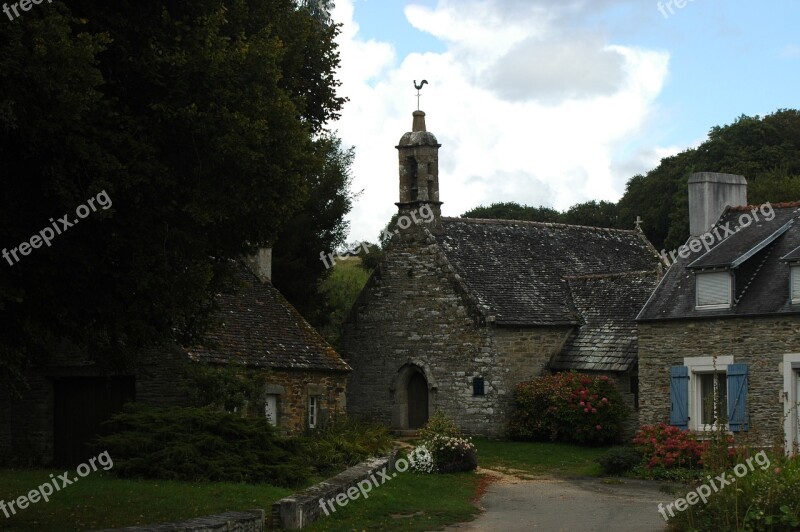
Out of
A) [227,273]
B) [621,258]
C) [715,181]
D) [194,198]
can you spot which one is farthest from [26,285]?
[621,258]

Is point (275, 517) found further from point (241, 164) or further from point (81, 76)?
point (81, 76)

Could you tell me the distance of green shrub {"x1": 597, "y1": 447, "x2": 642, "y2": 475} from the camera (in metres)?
26.7

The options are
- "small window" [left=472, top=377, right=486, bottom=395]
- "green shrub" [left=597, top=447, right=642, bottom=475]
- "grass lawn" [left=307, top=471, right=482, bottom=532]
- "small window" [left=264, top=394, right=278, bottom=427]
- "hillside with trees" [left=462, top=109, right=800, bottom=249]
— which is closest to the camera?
"grass lawn" [left=307, top=471, right=482, bottom=532]

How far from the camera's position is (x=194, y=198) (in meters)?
16.2

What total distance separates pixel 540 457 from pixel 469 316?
641 centimetres

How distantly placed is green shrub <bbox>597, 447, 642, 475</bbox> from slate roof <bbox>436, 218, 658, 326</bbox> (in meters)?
8.81

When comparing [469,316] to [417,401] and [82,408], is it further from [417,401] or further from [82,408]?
[82,408]

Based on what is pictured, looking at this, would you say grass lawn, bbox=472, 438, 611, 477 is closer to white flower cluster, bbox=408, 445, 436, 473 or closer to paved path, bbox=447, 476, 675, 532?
paved path, bbox=447, 476, 675, 532

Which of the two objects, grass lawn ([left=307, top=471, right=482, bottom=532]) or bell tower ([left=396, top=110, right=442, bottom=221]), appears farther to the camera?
bell tower ([left=396, top=110, right=442, bottom=221])

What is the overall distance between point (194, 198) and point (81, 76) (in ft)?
9.07

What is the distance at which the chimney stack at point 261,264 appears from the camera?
3275 cm

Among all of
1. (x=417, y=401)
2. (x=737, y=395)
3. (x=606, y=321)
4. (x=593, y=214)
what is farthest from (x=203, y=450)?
(x=593, y=214)

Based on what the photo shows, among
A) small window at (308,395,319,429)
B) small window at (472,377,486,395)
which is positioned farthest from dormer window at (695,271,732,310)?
small window at (308,395,319,429)

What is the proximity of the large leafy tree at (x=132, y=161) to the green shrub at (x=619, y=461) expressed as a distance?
12100mm
